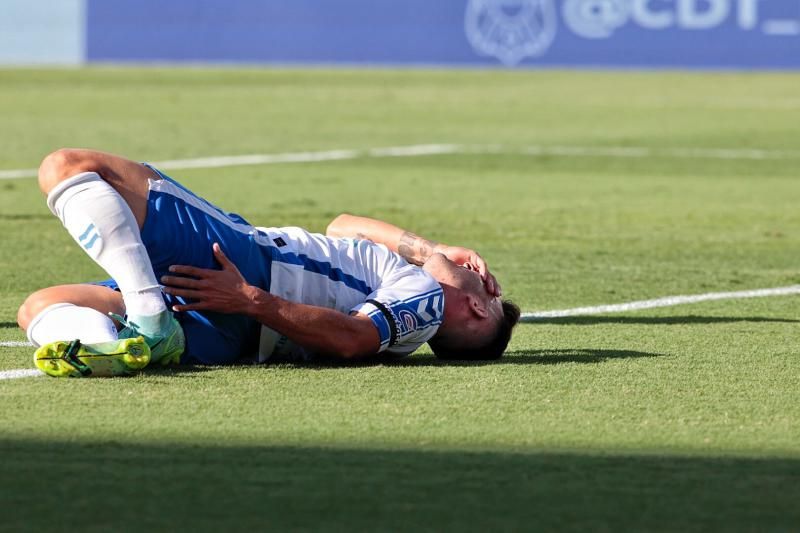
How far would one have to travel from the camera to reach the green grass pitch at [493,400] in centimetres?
370

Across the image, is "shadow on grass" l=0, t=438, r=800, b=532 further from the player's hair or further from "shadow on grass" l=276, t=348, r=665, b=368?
the player's hair

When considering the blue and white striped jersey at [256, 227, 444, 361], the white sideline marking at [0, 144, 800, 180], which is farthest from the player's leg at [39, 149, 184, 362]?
the white sideline marking at [0, 144, 800, 180]

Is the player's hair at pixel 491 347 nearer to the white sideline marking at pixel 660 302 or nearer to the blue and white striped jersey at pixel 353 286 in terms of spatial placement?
the blue and white striped jersey at pixel 353 286

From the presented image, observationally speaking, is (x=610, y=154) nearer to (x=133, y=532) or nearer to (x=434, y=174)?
(x=434, y=174)

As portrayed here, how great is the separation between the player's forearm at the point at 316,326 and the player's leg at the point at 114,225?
0.31m

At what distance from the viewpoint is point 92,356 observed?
5.05 metres

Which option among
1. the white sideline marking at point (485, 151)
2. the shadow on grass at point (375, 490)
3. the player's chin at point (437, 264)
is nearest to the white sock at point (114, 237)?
the shadow on grass at point (375, 490)

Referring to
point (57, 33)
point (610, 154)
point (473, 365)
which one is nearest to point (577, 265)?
point (473, 365)

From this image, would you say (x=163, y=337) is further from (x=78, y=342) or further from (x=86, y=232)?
(x=86, y=232)

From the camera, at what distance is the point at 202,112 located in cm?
2061

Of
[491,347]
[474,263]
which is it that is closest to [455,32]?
[474,263]

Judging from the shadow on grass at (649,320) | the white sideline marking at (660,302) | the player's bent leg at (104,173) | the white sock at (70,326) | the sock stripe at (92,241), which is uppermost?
the player's bent leg at (104,173)

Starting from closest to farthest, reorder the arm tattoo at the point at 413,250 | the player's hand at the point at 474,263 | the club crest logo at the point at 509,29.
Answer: the player's hand at the point at 474,263, the arm tattoo at the point at 413,250, the club crest logo at the point at 509,29

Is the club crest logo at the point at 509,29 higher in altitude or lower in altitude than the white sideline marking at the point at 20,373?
lower
